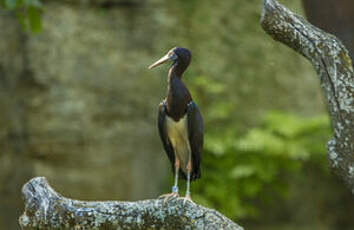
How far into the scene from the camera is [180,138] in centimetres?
356

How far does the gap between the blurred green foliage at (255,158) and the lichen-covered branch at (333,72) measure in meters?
4.01

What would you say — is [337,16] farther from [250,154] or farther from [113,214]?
[250,154]

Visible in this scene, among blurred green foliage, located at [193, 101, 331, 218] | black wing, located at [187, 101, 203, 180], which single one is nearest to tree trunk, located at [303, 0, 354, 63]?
black wing, located at [187, 101, 203, 180]

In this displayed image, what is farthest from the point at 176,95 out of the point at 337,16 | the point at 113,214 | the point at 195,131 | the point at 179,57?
the point at 337,16

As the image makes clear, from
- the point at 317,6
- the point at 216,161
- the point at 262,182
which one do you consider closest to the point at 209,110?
the point at 216,161

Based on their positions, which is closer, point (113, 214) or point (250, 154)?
point (113, 214)

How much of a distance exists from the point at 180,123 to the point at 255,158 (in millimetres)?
4242

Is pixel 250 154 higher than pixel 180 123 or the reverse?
the reverse

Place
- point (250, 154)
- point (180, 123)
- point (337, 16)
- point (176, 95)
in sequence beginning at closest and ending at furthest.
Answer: point (176, 95)
point (180, 123)
point (337, 16)
point (250, 154)

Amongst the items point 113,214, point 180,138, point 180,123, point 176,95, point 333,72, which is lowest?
point 113,214

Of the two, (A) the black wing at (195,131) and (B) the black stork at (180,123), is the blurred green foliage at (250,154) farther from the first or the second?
(A) the black wing at (195,131)

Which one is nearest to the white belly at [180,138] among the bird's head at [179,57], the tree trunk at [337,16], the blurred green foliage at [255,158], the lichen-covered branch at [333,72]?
the bird's head at [179,57]

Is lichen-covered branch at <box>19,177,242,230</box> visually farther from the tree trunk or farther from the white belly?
the tree trunk

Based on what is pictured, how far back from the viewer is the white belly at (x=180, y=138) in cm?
345
